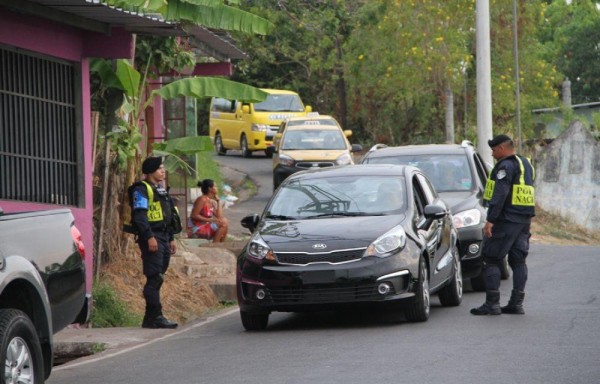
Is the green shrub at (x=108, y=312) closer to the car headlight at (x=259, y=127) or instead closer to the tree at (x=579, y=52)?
the car headlight at (x=259, y=127)

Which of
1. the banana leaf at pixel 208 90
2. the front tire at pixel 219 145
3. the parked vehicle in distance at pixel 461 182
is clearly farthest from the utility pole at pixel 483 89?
the front tire at pixel 219 145

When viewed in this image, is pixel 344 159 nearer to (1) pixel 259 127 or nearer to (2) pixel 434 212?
(1) pixel 259 127

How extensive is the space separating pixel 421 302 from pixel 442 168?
197 inches

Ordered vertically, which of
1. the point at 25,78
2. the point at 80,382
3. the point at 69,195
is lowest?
the point at 80,382

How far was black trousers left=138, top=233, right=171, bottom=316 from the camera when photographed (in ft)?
44.7

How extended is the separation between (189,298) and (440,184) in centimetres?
364

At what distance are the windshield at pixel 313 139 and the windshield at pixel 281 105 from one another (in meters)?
9.84

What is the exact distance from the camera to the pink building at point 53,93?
13258 mm

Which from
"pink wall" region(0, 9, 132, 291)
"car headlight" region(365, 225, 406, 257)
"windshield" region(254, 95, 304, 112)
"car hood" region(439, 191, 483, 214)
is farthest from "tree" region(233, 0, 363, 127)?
"car headlight" region(365, 225, 406, 257)

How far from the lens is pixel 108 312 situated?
14852mm

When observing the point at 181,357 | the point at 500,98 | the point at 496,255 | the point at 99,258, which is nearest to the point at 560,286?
the point at 496,255

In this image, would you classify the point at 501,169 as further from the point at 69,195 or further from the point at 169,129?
the point at 169,129

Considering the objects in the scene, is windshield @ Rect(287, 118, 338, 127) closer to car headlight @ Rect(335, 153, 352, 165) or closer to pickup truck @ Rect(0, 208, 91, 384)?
car headlight @ Rect(335, 153, 352, 165)

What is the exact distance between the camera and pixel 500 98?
36.3 metres
